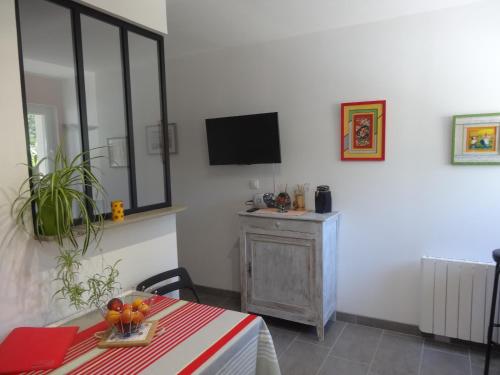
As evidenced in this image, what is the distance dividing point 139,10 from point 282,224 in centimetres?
179

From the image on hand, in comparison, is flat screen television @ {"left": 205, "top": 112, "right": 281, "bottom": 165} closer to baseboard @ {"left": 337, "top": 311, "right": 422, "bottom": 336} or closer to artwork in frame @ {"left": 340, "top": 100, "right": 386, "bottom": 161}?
artwork in frame @ {"left": 340, "top": 100, "right": 386, "bottom": 161}

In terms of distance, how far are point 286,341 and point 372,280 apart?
874 mm

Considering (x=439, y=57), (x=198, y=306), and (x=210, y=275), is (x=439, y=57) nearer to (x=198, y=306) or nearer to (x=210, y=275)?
(x=198, y=306)

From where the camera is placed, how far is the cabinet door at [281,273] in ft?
9.26

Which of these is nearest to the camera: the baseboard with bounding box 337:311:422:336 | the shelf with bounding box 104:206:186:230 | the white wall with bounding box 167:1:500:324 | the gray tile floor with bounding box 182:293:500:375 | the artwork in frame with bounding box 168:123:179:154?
the shelf with bounding box 104:206:186:230

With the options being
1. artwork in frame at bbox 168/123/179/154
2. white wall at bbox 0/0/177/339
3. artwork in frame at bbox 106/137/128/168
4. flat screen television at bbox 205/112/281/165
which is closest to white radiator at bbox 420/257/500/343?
flat screen television at bbox 205/112/281/165

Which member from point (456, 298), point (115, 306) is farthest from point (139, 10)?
point (456, 298)

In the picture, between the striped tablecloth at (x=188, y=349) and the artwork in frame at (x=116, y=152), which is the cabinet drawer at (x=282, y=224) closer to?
the striped tablecloth at (x=188, y=349)

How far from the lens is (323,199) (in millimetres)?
2934

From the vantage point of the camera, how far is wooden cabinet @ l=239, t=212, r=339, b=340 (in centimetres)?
278

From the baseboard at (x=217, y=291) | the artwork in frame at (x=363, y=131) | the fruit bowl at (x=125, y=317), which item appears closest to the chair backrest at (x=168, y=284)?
the fruit bowl at (x=125, y=317)

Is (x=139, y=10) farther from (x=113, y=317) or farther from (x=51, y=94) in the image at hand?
(x=51, y=94)

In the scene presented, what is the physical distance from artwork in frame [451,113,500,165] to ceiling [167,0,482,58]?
2.68ft

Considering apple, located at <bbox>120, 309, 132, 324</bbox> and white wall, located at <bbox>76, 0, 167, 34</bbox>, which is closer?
apple, located at <bbox>120, 309, 132, 324</bbox>
